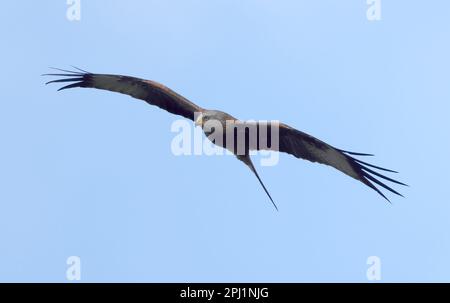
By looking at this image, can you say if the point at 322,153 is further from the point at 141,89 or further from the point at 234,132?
the point at 141,89

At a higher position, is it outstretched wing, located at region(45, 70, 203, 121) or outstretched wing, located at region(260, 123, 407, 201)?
outstretched wing, located at region(45, 70, 203, 121)

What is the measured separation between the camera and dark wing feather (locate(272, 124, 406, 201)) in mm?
12867

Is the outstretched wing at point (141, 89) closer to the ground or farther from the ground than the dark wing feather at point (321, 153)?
farther from the ground

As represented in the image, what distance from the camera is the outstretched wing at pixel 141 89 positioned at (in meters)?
14.1

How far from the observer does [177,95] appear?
14047 millimetres

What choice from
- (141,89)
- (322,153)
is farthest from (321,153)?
(141,89)

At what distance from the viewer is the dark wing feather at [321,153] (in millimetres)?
12867

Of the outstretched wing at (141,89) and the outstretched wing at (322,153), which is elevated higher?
the outstretched wing at (141,89)
